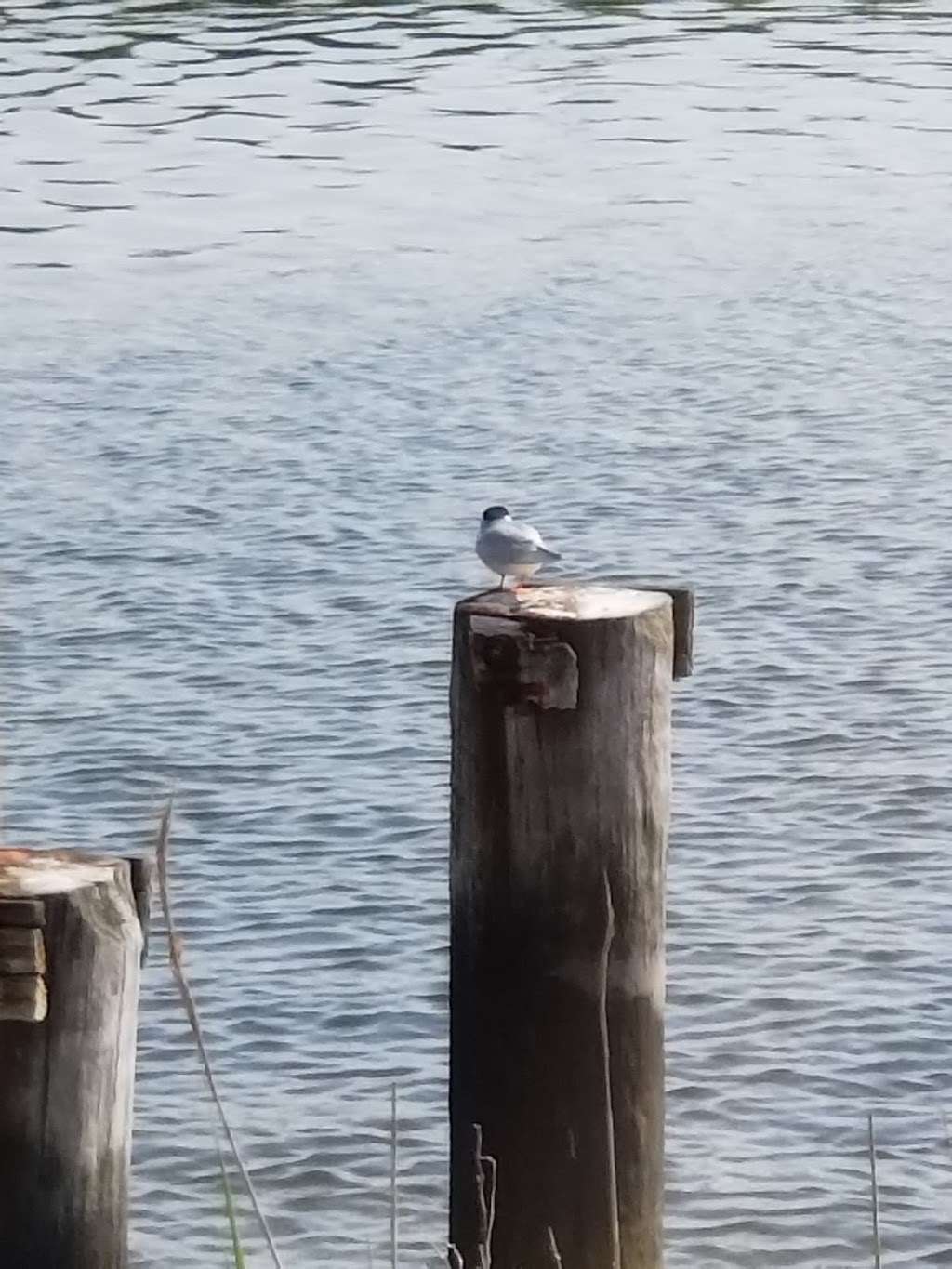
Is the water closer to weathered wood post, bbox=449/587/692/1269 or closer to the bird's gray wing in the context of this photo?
weathered wood post, bbox=449/587/692/1269

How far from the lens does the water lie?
8.41 metres

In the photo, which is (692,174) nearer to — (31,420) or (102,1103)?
(31,420)

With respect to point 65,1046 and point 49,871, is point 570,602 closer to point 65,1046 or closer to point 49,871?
point 49,871

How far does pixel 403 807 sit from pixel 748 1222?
3.36 meters

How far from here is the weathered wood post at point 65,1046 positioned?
4.74 metres

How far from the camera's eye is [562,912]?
18.5 feet

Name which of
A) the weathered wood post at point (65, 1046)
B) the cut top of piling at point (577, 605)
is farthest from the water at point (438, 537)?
the weathered wood post at point (65, 1046)

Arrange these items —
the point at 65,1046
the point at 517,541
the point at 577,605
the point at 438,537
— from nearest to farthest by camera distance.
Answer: the point at 65,1046
the point at 577,605
the point at 517,541
the point at 438,537

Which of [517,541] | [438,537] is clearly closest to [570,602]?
[517,541]

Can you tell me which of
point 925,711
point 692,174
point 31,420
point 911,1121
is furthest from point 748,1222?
point 692,174

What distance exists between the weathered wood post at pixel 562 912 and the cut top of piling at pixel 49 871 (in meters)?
0.88

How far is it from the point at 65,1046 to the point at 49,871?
29cm

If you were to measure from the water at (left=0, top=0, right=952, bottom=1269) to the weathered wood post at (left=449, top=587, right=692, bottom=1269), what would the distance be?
161cm

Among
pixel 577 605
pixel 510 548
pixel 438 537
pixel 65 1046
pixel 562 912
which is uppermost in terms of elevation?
pixel 577 605
